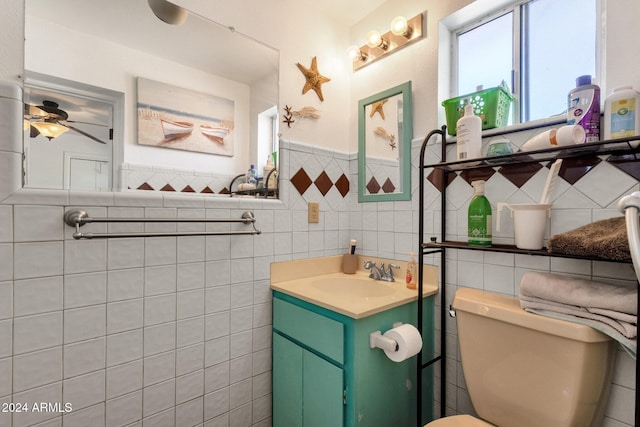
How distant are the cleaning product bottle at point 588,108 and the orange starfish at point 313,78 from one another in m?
1.16

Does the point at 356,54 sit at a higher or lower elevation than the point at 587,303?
higher

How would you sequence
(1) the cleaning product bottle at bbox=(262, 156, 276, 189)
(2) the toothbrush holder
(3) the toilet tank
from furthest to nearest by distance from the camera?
(2) the toothbrush holder < (1) the cleaning product bottle at bbox=(262, 156, 276, 189) < (3) the toilet tank

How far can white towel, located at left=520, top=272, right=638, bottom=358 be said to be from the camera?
0.74 metres

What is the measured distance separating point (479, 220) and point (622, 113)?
493 millimetres

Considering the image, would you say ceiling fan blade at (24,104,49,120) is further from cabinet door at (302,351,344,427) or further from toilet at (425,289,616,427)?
toilet at (425,289,616,427)

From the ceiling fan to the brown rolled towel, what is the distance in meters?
1.61

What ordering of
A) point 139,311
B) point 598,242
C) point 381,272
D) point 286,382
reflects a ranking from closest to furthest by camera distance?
point 598,242
point 139,311
point 286,382
point 381,272

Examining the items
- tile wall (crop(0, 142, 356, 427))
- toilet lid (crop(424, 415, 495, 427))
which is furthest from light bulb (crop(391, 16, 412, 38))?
toilet lid (crop(424, 415, 495, 427))

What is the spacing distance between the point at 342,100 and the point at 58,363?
179 centimetres

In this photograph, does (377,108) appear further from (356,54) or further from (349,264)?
(349,264)

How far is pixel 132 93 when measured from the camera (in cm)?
114

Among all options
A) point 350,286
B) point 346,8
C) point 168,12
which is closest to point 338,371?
point 350,286

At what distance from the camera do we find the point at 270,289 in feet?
4.80

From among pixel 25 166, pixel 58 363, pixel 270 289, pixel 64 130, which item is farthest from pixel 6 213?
pixel 270 289
